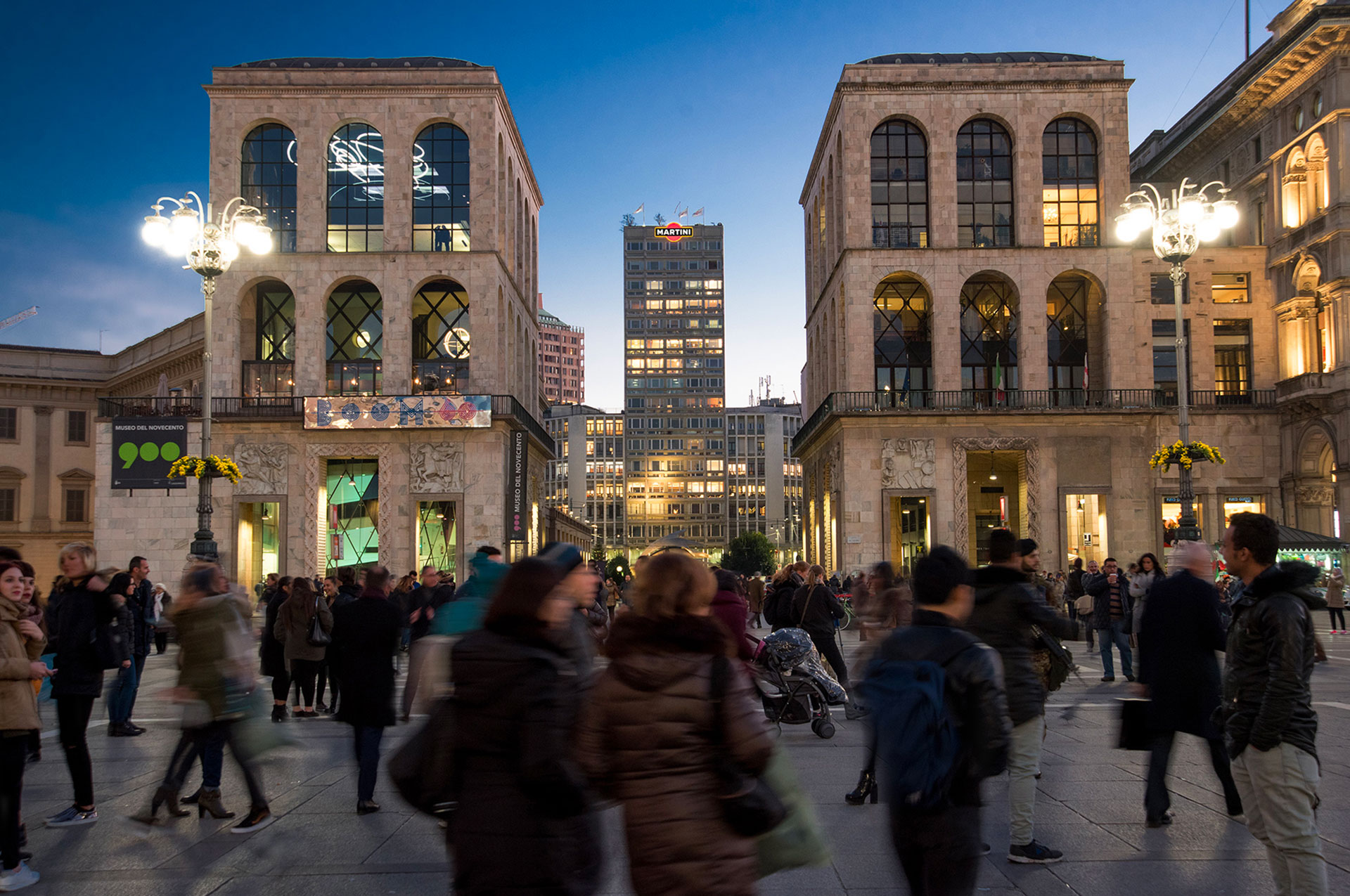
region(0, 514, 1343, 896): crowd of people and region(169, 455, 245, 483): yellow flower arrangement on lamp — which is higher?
region(169, 455, 245, 483): yellow flower arrangement on lamp

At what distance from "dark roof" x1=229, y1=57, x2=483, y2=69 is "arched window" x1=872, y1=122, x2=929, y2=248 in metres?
17.4

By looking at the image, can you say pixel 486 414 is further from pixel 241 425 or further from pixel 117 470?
pixel 117 470

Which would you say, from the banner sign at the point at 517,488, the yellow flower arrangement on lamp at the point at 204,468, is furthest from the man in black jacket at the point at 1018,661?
the banner sign at the point at 517,488

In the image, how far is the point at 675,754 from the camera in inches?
130

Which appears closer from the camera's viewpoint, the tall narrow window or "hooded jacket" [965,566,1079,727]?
"hooded jacket" [965,566,1079,727]

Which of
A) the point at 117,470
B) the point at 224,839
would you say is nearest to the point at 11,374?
the point at 117,470

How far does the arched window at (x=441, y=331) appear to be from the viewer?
1711 inches

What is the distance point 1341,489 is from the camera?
117 feet

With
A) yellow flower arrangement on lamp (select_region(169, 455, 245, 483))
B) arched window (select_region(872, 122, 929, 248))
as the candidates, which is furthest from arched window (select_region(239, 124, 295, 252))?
arched window (select_region(872, 122, 929, 248))

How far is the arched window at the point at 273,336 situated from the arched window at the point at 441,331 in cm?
515

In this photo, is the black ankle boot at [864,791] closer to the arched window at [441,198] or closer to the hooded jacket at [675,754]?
the hooded jacket at [675,754]

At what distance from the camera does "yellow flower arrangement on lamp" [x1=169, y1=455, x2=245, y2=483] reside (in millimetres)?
23844

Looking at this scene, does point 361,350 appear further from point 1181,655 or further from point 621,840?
point 1181,655

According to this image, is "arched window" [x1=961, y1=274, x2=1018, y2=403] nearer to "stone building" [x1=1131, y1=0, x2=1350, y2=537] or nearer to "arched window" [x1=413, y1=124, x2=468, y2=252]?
"stone building" [x1=1131, y1=0, x2=1350, y2=537]
